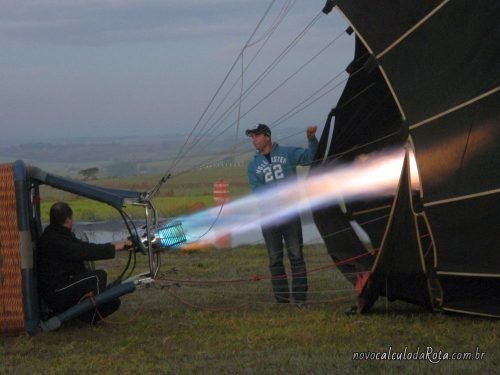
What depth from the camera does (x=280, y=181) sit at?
26.4 feet

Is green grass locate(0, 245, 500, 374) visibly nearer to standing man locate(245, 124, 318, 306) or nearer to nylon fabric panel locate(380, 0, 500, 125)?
standing man locate(245, 124, 318, 306)

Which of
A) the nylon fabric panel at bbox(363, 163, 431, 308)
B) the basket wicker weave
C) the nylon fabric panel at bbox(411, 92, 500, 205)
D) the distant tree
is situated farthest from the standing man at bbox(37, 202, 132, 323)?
the distant tree

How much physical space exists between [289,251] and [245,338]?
4.98 feet

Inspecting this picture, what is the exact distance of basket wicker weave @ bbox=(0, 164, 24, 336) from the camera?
272 inches

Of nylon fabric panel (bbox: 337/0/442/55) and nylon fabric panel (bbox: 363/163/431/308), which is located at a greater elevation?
nylon fabric panel (bbox: 337/0/442/55)

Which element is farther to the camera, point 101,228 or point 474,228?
point 101,228

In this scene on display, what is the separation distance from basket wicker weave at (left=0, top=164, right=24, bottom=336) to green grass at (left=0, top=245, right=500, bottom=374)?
0.46 ft

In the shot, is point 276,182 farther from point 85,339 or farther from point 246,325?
point 85,339

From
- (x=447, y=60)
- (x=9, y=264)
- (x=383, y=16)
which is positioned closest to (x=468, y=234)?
(x=447, y=60)

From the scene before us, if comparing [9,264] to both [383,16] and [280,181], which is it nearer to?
[280,181]

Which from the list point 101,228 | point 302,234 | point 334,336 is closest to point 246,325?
point 334,336

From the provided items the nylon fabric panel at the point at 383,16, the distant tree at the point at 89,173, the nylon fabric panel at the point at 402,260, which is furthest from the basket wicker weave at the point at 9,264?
the distant tree at the point at 89,173

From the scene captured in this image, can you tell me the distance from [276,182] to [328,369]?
254 centimetres

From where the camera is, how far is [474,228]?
6.73m
